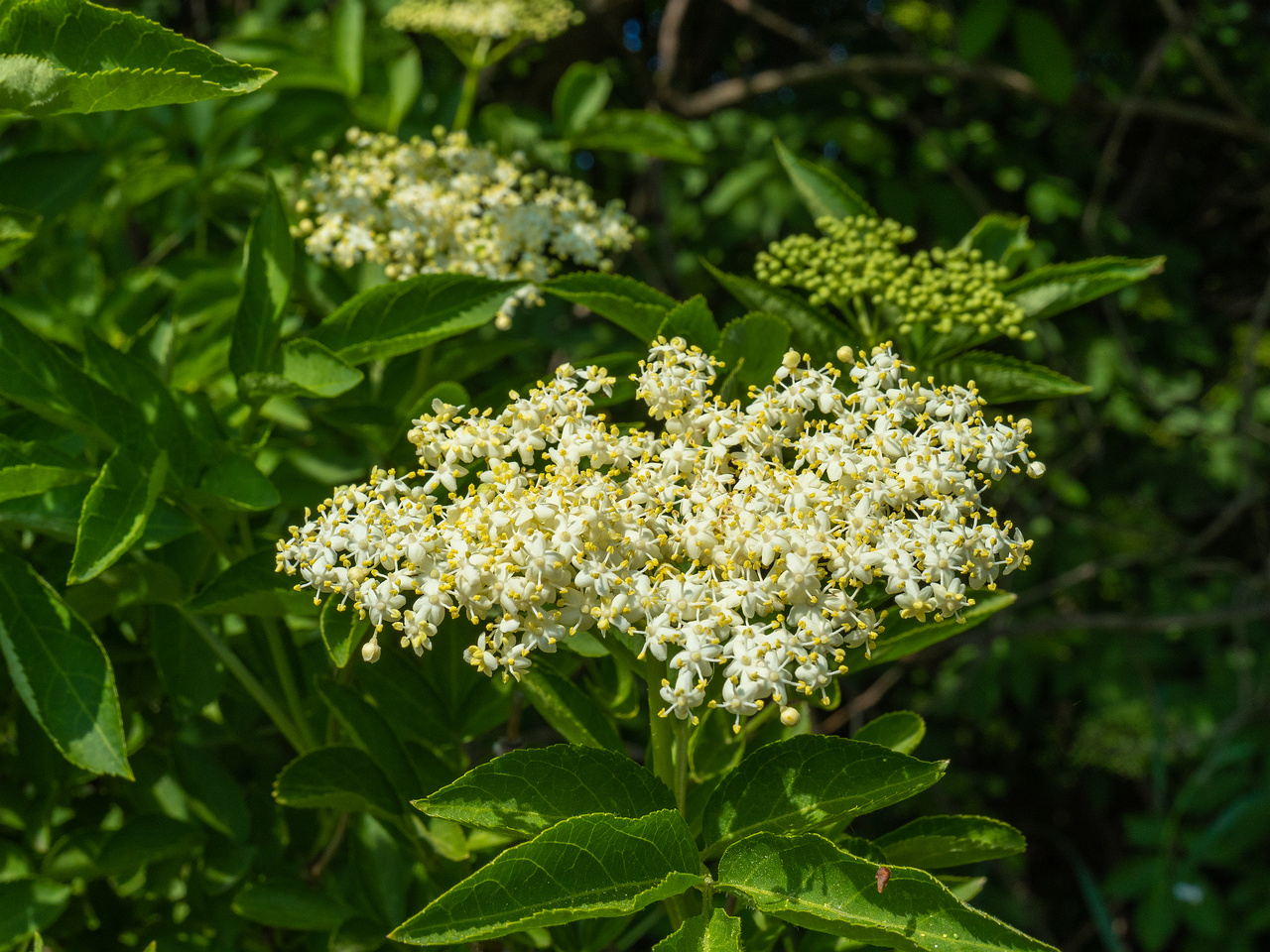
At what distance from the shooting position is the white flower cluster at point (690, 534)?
1.25 meters

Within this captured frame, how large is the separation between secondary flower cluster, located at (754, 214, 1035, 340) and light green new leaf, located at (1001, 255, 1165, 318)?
43mm

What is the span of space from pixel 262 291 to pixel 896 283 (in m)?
1.02

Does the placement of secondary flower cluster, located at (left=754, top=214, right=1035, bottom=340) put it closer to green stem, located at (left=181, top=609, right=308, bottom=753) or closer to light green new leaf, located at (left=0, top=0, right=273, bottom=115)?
light green new leaf, located at (left=0, top=0, right=273, bottom=115)

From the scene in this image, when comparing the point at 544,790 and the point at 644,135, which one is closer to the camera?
the point at 544,790

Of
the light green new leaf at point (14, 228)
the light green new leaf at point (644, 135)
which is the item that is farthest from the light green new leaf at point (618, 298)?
the light green new leaf at point (644, 135)

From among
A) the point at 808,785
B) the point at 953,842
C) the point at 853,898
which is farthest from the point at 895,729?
the point at 853,898

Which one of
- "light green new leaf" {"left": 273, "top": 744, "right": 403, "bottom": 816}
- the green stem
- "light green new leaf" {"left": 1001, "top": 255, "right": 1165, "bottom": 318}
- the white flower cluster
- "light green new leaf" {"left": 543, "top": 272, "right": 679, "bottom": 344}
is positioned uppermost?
"light green new leaf" {"left": 1001, "top": 255, "right": 1165, "bottom": 318}

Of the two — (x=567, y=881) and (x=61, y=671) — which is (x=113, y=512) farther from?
(x=567, y=881)

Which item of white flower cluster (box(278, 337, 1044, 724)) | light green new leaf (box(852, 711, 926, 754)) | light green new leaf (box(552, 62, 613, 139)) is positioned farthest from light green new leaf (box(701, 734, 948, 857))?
light green new leaf (box(552, 62, 613, 139))

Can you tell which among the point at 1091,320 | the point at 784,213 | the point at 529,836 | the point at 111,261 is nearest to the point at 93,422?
the point at 529,836

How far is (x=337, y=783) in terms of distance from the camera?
145 cm

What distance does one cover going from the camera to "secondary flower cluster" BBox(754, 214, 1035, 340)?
67.9 inches

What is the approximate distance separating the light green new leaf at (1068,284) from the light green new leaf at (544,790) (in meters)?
1.08

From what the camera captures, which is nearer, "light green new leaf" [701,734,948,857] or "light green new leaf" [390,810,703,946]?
"light green new leaf" [390,810,703,946]
